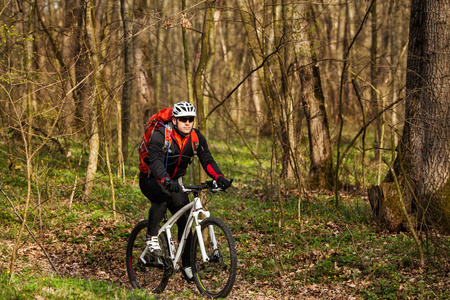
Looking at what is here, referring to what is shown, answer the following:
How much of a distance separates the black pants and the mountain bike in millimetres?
75

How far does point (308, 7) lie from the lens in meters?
12.1

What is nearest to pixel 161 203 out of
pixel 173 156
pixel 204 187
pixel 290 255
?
pixel 173 156

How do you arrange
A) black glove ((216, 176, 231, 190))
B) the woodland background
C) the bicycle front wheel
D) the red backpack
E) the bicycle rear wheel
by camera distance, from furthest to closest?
1. the woodland background
2. the bicycle rear wheel
3. the red backpack
4. black glove ((216, 176, 231, 190))
5. the bicycle front wheel

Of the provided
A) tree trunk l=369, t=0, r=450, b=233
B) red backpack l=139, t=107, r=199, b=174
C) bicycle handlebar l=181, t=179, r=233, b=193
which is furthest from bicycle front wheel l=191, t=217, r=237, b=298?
tree trunk l=369, t=0, r=450, b=233

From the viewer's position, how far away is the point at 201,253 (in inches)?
210

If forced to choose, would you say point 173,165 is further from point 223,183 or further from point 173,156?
point 223,183

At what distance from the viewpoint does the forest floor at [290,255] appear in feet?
20.3

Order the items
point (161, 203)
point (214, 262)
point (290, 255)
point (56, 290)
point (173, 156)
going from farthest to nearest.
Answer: point (290, 255) → point (161, 203) → point (173, 156) → point (214, 262) → point (56, 290)

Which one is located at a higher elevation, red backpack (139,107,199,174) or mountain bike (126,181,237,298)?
red backpack (139,107,199,174)

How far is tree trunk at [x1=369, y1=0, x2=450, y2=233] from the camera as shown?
771 centimetres

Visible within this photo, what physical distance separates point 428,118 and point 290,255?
3.19 meters

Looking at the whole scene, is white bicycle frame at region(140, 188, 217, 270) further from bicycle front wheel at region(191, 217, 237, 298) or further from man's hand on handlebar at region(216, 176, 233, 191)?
man's hand on handlebar at region(216, 176, 233, 191)

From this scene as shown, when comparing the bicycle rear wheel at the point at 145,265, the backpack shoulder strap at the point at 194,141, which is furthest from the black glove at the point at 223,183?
the bicycle rear wheel at the point at 145,265

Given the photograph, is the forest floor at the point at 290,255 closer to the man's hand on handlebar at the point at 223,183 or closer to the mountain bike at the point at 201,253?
the mountain bike at the point at 201,253
